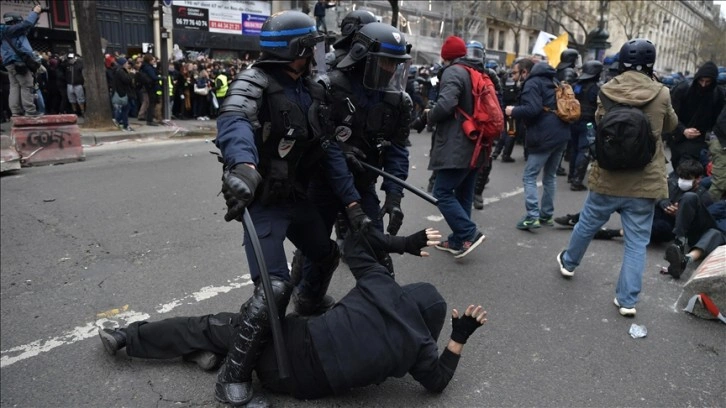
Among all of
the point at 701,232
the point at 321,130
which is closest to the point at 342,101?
the point at 321,130

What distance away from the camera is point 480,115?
4.54 metres

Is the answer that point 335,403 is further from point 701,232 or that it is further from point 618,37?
point 618,37

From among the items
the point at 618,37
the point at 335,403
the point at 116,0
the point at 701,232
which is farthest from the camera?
the point at 618,37

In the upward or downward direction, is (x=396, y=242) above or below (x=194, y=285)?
above

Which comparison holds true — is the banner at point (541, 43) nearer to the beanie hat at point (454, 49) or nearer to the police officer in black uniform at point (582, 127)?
the police officer in black uniform at point (582, 127)

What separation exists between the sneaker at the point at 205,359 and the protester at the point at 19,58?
28.9 feet

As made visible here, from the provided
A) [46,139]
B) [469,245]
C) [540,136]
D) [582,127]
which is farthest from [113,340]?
→ [582,127]

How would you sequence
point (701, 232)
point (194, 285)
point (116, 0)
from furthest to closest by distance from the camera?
point (116, 0)
point (701, 232)
point (194, 285)

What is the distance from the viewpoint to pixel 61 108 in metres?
13.2

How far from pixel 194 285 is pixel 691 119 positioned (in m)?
5.56

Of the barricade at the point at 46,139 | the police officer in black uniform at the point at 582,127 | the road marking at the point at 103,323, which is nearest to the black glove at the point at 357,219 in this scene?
the road marking at the point at 103,323

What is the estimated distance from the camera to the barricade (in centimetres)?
813

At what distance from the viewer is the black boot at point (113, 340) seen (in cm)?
295

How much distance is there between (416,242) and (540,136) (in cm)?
343
